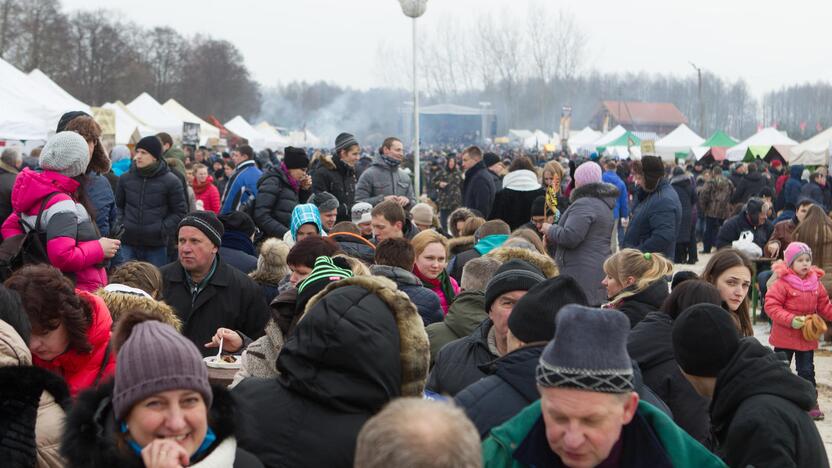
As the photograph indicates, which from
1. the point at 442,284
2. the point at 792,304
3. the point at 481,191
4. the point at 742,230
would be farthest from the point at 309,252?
the point at 742,230

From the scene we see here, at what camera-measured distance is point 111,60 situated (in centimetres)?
7056

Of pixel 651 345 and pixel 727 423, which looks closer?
pixel 727 423

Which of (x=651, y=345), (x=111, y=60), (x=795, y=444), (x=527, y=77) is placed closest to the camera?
(x=795, y=444)

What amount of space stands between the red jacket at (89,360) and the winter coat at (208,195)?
8796 millimetres

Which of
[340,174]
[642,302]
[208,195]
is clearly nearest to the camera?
[642,302]

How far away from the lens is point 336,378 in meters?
2.76

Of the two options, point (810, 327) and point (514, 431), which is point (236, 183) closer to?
point (810, 327)

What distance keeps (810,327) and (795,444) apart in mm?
4916

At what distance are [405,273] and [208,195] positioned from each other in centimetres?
779

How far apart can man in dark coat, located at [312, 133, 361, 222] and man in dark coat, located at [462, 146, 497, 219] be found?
7.31ft

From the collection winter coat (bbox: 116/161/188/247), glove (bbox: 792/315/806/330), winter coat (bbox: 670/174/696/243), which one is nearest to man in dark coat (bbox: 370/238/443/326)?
winter coat (bbox: 116/161/188/247)

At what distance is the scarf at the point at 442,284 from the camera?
6.21 metres

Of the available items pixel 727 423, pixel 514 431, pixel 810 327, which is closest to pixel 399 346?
pixel 514 431

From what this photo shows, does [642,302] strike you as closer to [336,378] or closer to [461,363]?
[461,363]
